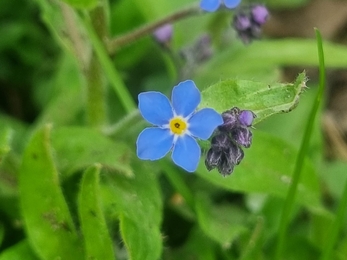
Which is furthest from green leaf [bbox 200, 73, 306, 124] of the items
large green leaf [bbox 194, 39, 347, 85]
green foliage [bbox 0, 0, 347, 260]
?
large green leaf [bbox 194, 39, 347, 85]

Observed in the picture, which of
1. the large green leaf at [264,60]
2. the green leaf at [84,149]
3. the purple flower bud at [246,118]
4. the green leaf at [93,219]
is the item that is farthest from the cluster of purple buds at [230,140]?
the large green leaf at [264,60]

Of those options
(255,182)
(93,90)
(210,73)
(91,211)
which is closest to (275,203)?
(255,182)

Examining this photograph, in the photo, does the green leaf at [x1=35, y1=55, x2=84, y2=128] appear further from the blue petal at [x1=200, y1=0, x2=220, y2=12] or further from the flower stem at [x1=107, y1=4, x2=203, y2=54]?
the blue petal at [x1=200, y1=0, x2=220, y2=12]

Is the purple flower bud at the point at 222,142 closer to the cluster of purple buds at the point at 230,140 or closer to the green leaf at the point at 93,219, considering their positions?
the cluster of purple buds at the point at 230,140

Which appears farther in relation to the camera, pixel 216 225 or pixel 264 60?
pixel 264 60

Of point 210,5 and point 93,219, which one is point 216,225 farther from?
point 210,5

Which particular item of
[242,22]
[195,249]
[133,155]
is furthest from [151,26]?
[195,249]

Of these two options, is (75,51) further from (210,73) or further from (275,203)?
(275,203)
